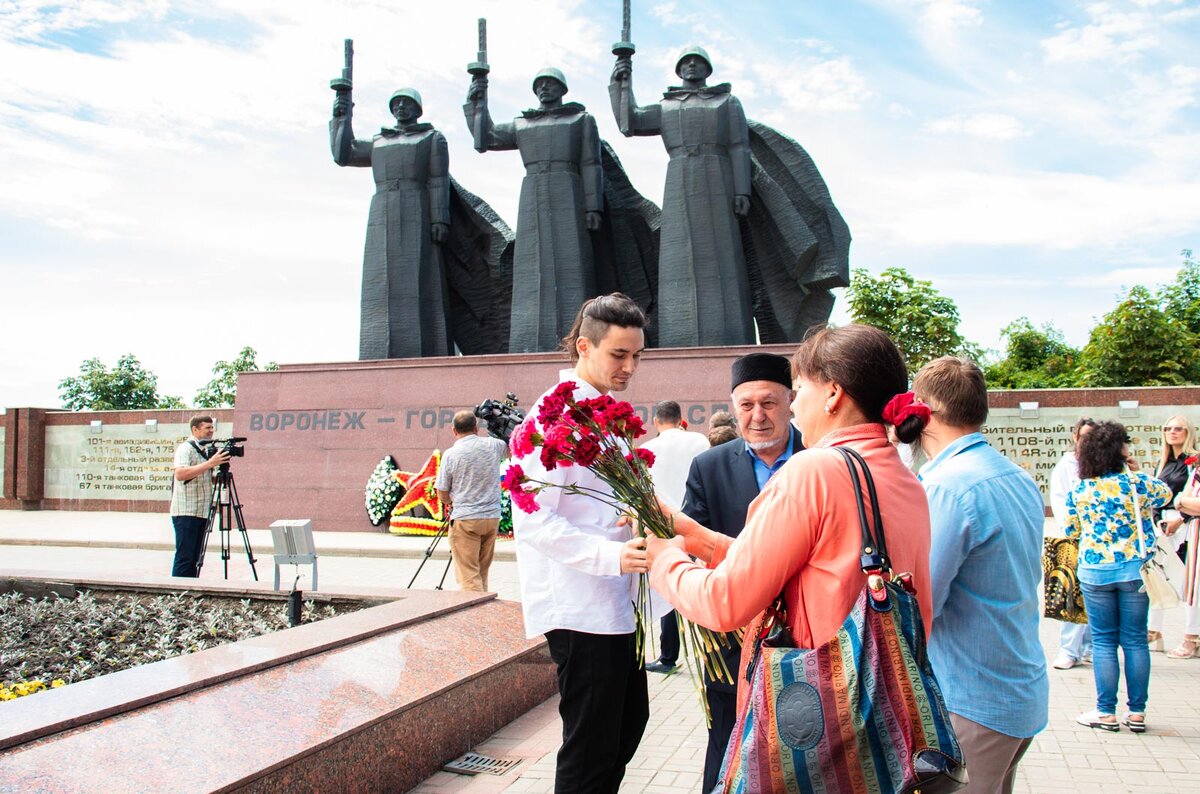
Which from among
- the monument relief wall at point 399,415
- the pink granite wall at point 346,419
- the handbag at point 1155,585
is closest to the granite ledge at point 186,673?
the handbag at point 1155,585

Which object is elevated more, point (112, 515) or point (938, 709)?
point (938, 709)

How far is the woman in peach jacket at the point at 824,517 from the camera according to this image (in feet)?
5.00

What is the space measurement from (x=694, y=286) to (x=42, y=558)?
8876mm

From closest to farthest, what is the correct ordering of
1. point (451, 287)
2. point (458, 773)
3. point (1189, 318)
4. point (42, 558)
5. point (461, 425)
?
point (458, 773) < point (461, 425) < point (42, 558) < point (451, 287) < point (1189, 318)

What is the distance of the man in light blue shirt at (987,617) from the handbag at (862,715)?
72cm

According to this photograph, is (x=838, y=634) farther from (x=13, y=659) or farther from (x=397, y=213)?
(x=397, y=213)

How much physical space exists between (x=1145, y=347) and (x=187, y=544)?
84.7 ft

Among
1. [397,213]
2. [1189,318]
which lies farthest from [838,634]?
[1189,318]

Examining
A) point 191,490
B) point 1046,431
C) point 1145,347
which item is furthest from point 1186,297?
point 191,490

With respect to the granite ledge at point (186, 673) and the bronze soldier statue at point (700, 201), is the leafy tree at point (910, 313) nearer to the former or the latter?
the bronze soldier statue at point (700, 201)

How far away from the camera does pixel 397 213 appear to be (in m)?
14.4

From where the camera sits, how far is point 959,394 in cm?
232

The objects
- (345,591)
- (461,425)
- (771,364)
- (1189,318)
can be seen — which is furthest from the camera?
(1189,318)

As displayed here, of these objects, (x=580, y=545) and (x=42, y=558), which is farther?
(x=42, y=558)
